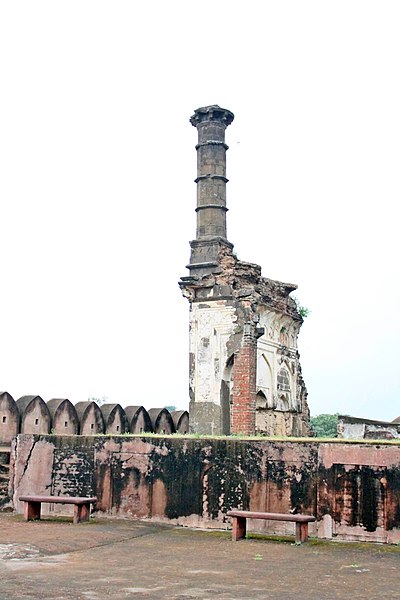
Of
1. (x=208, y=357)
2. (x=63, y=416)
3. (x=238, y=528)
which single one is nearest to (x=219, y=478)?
(x=238, y=528)

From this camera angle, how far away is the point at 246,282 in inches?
656

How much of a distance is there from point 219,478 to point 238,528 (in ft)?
3.32

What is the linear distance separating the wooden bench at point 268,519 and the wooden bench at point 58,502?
2.00 meters

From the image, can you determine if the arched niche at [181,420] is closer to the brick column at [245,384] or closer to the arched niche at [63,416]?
the brick column at [245,384]

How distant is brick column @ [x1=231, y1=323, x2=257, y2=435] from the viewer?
52.0 ft

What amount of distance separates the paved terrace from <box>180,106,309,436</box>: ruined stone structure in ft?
22.1

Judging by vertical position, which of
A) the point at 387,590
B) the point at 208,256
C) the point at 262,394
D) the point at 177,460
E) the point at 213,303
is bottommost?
the point at 387,590

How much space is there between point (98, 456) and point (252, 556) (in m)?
3.63

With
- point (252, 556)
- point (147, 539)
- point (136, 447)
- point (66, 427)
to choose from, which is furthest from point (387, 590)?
point (66, 427)

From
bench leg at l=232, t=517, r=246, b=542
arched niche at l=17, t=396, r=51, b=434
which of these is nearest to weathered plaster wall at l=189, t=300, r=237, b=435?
arched niche at l=17, t=396, r=51, b=434

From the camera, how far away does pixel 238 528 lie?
8.84 meters

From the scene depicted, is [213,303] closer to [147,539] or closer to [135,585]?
[147,539]

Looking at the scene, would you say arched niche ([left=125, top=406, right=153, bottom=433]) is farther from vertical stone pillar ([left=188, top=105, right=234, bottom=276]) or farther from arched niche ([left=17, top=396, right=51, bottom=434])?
vertical stone pillar ([left=188, top=105, right=234, bottom=276])

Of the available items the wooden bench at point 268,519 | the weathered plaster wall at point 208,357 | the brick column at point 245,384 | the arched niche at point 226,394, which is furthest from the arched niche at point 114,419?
the wooden bench at point 268,519
